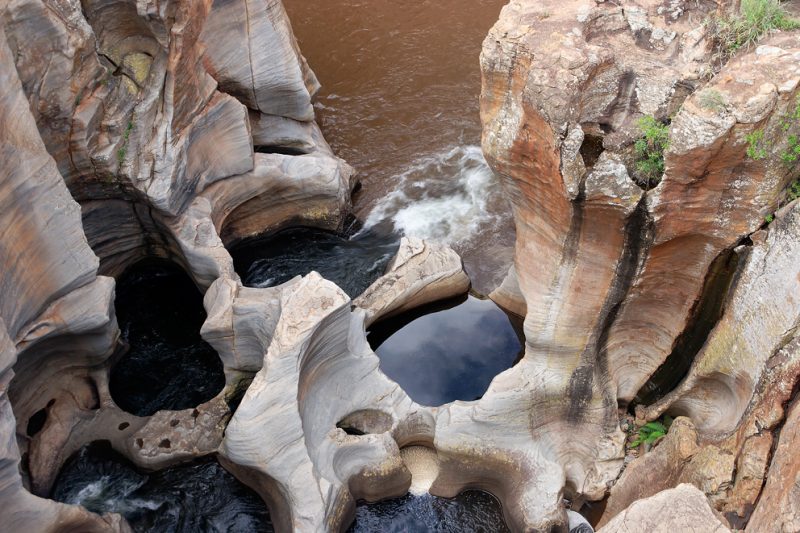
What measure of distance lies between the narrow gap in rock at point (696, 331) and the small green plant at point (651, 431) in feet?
0.92

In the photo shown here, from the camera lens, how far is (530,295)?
8812 mm

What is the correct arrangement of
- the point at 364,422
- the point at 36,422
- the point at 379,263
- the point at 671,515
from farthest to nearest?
the point at 379,263 → the point at 364,422 → the point at 36,422 → the point at 671,515

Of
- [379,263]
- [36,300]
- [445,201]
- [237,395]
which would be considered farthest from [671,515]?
[445,201]

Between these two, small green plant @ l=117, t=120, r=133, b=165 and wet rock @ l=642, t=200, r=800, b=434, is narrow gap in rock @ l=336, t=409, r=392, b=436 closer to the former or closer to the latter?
wet rock @ l=642, t=200, r=800, b=434

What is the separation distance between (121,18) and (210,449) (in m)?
5.64

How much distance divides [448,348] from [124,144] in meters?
5.17

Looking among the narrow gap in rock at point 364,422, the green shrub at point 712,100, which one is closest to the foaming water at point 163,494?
the narrow gap in rock at point 364,422

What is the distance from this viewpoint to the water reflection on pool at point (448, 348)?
33.5ft

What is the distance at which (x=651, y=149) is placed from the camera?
727 cm

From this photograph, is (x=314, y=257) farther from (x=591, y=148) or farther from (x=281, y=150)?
(x=591, y=148)

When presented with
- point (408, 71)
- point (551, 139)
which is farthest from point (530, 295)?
point (408, 71)

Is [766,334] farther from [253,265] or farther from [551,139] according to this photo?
[253,265]

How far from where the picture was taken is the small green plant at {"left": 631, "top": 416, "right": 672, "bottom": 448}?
8633mm

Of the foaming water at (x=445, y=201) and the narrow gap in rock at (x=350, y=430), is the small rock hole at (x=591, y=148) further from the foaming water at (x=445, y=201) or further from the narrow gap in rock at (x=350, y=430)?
the foaming water at (x=445, y=201)
